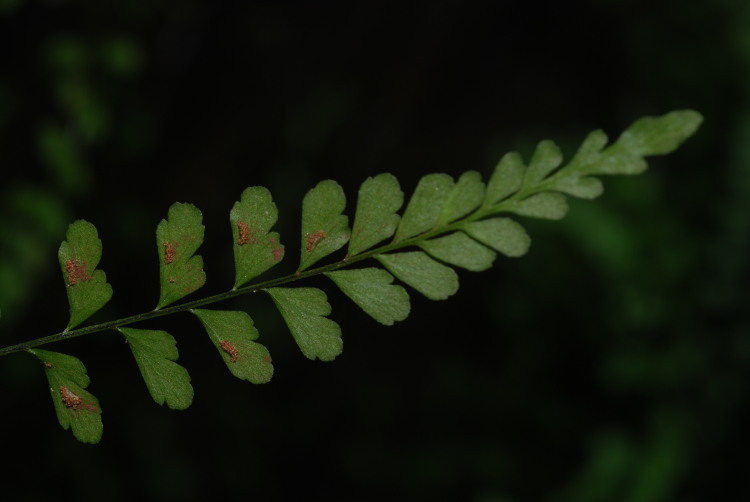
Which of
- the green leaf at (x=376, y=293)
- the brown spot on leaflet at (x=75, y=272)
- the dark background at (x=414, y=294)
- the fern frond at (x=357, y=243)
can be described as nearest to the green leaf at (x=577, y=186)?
the fern frond at (x=357, y=243)

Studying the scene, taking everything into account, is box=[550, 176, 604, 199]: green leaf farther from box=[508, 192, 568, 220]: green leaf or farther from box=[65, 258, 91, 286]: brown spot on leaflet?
box=[65, 258, 91, 286]: brown spot on leaflet

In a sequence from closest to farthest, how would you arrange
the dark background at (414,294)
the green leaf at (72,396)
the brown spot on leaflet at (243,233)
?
the green leaf at (72,396), the brown spot on leaflet at (243,233), the dark background at (414,294)

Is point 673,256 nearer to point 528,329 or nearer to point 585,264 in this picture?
point 585,264

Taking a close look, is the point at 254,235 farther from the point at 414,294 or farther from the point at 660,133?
the point at 414,294

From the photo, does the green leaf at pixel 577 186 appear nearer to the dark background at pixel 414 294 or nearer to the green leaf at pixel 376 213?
the green leaf at pixel 376 213

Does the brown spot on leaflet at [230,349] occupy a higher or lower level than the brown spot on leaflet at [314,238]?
lower

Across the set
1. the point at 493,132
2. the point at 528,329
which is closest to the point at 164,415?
the point at 528,329

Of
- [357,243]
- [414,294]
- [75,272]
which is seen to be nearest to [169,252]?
[75,272]
